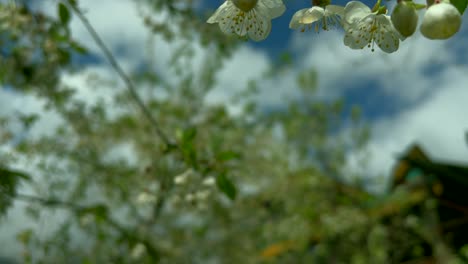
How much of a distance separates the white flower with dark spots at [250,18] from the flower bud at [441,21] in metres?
0.25

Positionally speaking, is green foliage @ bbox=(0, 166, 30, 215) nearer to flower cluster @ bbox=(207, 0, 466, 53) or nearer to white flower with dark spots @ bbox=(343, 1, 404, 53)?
flower cluster @ bbox=(207, 0, 466, 53)

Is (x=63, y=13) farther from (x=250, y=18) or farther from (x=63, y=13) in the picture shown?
(x=250, y=18)

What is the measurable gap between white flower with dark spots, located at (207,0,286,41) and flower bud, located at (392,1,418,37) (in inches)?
8.6

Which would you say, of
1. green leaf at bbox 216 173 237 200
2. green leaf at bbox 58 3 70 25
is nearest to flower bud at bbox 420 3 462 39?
green leaf at bbox 216 173 237 200

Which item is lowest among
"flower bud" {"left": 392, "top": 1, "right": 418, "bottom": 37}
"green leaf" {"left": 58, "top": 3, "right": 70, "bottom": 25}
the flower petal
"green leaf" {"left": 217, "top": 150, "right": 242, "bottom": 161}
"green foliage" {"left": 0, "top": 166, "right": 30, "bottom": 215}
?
"flower bud" {"left": 392, "top": 1, "right": 418, "bottom": 37}

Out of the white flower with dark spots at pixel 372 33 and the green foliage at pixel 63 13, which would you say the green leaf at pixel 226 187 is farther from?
the green foliage at pixel 63 13

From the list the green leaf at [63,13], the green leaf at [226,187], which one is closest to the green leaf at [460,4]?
the green leaf at [226,187]

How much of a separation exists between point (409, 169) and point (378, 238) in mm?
2632

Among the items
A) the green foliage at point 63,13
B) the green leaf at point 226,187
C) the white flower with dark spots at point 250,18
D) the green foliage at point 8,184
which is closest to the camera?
the white flower with dark spots at point 250,18

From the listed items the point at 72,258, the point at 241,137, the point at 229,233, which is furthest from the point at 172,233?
the point at 72,258

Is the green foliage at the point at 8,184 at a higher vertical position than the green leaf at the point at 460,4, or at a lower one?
higher

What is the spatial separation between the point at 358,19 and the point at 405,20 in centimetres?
24

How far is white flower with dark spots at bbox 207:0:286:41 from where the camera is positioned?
807 mm

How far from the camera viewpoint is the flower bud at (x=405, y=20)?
24.7 inches
